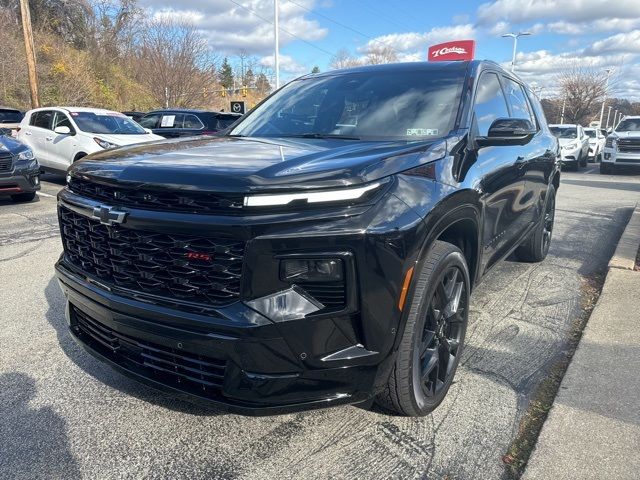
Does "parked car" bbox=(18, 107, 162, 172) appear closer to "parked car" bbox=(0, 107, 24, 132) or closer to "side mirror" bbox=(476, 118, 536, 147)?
"parked car" bbox=(0, 107, 24, 132)

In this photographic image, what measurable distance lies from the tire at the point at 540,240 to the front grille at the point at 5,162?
7682 millimetres

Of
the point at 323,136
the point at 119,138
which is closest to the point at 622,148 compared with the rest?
the point at 119,138

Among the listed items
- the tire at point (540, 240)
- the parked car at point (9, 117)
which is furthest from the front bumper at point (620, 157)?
the parked car at point (9, 117)

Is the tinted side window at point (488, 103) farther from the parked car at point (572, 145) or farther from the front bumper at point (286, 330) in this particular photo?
the parked car at point (572, 145)

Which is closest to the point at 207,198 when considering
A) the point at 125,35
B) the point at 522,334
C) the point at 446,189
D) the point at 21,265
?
the point at 446,189

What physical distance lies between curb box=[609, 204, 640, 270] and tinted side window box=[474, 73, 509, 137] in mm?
2365

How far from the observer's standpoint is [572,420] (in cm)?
262

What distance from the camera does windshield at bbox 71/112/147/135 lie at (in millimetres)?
10844

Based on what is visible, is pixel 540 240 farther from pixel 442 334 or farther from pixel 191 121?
pixel 191 121

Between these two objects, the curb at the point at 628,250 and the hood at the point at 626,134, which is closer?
the curb at the point at 628,250

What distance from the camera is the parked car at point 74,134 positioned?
10453 millimetres

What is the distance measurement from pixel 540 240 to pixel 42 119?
11028 millimetres

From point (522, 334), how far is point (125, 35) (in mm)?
39851

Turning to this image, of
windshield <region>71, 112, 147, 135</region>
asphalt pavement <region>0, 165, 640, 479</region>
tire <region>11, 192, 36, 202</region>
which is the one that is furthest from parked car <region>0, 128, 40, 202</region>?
asphalt pavement <region>0, 165, 640, 479</region>
